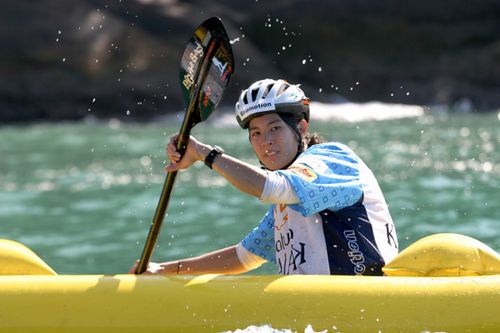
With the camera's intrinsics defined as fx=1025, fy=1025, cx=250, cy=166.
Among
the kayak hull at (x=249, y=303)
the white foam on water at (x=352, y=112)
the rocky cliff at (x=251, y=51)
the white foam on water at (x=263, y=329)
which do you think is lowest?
the white foam on water at (x=263, y=329)

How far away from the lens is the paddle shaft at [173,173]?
3268 mm

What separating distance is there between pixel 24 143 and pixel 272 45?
28.5 ft

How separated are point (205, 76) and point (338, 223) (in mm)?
689

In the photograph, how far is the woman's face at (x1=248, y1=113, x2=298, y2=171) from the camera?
11.2 ft

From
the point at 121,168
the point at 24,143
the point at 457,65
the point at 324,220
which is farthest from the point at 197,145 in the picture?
the point at 457,65

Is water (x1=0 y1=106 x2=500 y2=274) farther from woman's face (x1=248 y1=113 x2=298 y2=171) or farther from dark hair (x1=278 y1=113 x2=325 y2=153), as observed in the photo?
woman's face (x1=248 y1=113 x2=298 y2=171)

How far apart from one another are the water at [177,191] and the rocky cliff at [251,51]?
325 cm

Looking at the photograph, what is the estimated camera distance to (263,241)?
3803mm

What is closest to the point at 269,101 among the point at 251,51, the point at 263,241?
the point at 263,241

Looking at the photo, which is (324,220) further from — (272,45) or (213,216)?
(272,45)

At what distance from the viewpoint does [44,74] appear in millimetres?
18766

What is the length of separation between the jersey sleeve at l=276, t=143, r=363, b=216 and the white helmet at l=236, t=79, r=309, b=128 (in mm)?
173

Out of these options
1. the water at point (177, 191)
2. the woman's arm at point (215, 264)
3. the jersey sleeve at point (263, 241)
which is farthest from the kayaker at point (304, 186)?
the water at point (177, 191)

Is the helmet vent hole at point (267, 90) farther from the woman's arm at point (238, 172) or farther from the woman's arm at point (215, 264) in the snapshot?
the woman's arm at point (215, 264)
